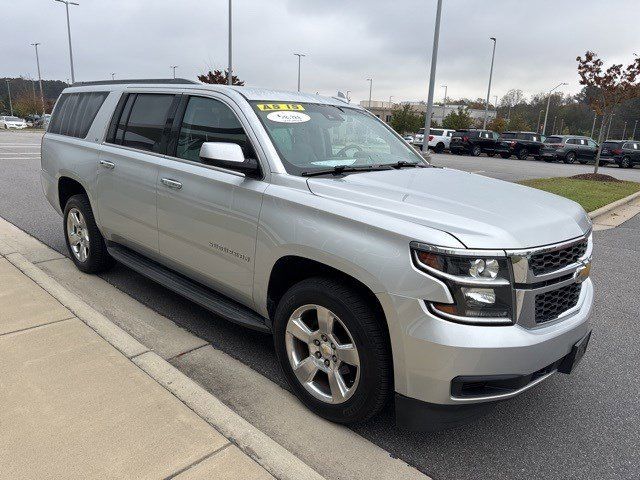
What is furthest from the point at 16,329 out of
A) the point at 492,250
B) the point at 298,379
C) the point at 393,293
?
the point at 492,250

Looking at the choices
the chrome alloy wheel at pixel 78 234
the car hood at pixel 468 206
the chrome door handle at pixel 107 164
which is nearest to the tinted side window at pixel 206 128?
the car hood at pixel 468 206

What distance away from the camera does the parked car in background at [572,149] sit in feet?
96.4

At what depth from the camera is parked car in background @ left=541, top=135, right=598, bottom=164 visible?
29391 millimetres

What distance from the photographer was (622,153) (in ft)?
93.8

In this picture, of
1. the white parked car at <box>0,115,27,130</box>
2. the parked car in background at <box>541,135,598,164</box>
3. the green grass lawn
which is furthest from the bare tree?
the white parked car at <box>0,115,27,130</box>

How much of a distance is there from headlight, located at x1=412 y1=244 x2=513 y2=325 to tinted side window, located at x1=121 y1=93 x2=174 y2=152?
258 cm

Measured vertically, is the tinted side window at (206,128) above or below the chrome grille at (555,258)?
above

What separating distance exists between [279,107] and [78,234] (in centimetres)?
276

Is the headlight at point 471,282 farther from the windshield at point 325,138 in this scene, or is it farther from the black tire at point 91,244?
the black tire at point 91,244

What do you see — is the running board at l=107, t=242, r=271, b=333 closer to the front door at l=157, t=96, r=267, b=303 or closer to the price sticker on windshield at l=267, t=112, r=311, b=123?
the front door at l=157, t=96, r=267, b=303

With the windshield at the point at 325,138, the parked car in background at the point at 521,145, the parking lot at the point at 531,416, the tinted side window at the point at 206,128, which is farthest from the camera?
the parked car in background at the point at 521,145

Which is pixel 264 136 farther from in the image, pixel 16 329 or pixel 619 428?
pixel 619 428

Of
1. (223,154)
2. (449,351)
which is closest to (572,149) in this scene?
(223,154)

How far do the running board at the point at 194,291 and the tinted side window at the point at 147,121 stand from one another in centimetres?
96
